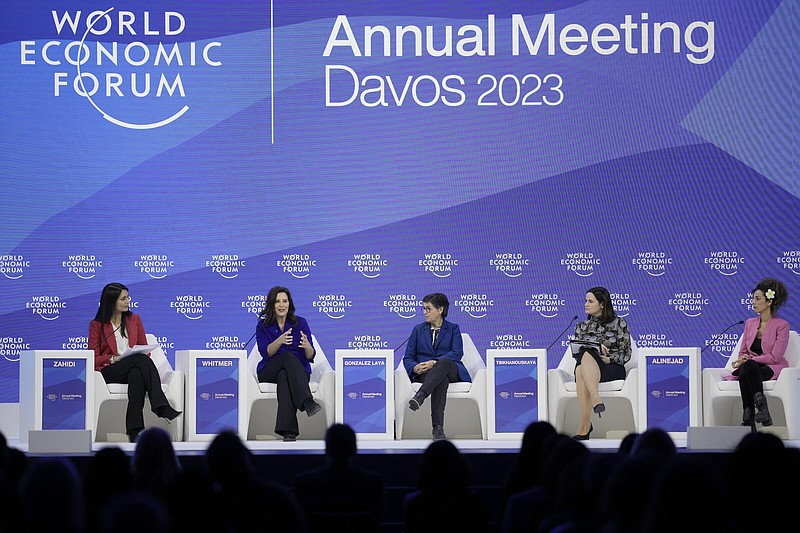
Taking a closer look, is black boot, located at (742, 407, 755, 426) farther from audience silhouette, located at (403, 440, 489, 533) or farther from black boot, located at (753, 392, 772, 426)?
audience silhouette, located at (403, 440, 489, 533)

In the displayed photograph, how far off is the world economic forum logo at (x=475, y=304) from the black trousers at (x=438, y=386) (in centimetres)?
127

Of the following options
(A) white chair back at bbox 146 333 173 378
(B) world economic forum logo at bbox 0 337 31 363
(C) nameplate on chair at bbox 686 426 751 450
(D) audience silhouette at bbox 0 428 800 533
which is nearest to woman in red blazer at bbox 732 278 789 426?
(C) nameplate on chair at bbox 686 426 751 450

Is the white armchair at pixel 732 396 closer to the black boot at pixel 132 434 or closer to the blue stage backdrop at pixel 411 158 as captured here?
the blue stage backdrop at pixel 411 158

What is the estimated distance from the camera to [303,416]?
778 centimetres

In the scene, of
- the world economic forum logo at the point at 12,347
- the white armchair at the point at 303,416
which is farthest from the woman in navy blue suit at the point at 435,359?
the world economic forum logo at the point at 12,347

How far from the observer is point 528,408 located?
298 inches

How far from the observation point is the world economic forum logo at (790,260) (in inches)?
348

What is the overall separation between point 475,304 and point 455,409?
124 centimetres

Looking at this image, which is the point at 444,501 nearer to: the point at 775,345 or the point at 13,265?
the point at 775,345

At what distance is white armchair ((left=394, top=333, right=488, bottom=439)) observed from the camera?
7.69m

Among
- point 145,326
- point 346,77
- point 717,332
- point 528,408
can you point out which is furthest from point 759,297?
point 145,326

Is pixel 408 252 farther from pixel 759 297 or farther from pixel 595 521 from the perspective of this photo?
pixel 595 521

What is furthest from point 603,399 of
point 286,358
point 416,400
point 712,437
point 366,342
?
point 286,358

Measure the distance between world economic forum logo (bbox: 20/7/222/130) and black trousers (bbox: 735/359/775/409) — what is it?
4.46 metres
